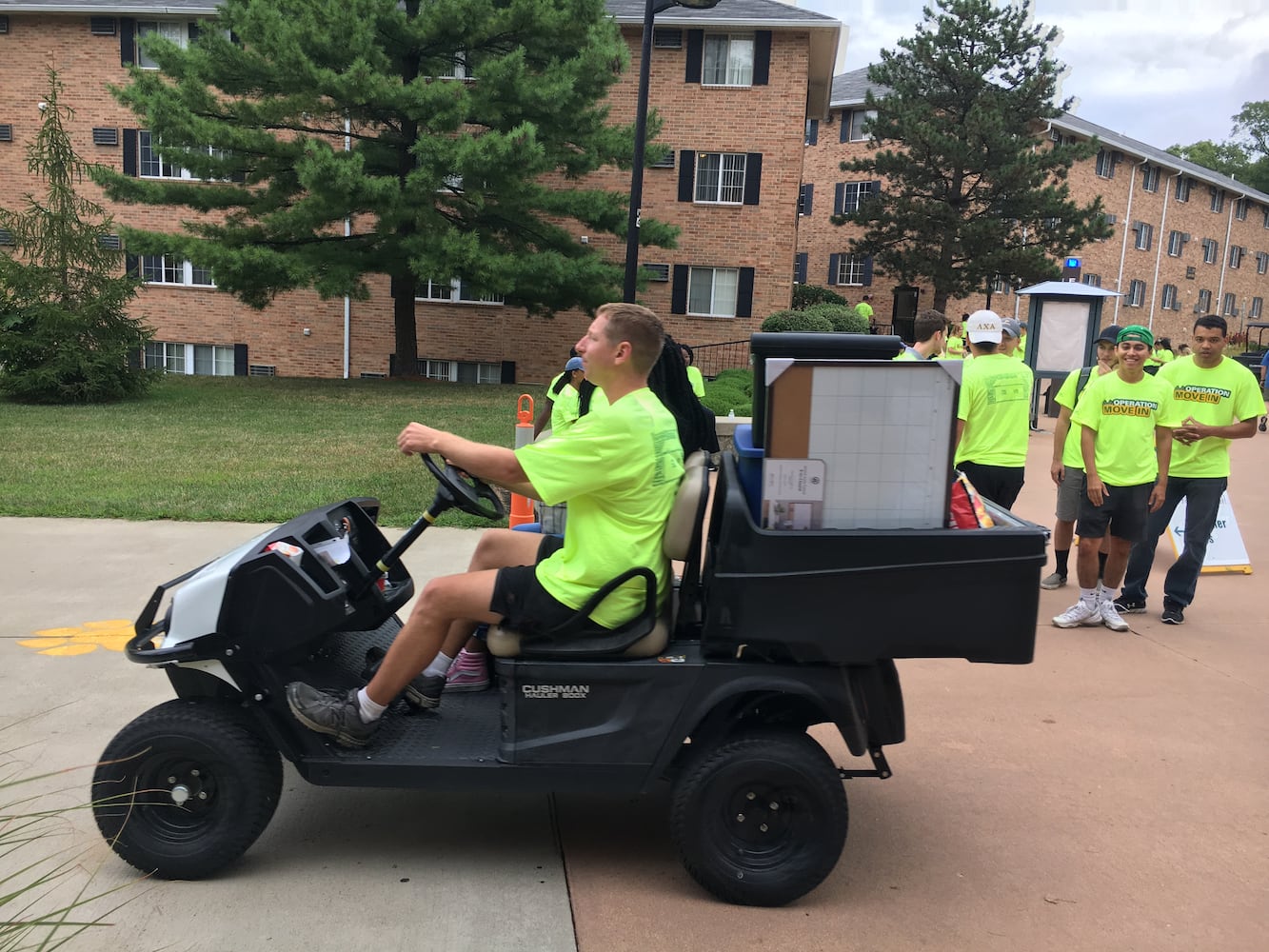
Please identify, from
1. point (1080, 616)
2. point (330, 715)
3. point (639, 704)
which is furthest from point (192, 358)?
point (639, 704)

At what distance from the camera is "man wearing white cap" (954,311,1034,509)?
262 inches

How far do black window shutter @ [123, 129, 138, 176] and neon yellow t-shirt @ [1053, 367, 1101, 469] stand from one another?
24.9 m

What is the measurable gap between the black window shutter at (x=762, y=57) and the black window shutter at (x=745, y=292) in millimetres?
4518

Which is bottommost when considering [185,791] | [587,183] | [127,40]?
[185,791]

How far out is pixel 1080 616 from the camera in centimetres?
642

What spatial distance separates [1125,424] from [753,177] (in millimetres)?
20290

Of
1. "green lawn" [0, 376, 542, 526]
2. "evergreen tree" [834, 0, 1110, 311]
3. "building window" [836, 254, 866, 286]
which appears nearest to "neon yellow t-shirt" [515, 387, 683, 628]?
"green lawn" [0, 376, 542, 526]

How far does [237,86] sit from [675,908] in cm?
1955

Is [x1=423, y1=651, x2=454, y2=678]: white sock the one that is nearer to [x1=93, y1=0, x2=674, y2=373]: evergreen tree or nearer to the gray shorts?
the gray shorts

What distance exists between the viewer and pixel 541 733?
10.3 feet

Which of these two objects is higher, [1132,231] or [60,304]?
[1132,231]

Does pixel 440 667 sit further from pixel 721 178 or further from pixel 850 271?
pixel 850 271

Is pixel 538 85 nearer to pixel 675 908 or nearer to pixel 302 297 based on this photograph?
pixel 302 297

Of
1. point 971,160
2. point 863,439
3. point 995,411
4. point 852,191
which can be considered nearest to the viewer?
point 863,439
